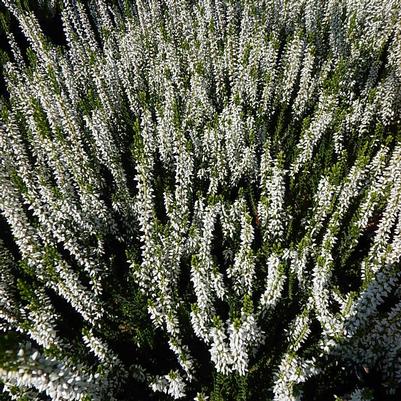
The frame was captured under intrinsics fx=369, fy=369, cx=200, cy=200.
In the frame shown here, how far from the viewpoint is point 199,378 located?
732 centimetres

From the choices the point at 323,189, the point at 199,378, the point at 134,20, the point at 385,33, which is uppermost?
the point at 134,20

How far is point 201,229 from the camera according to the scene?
29.0ft

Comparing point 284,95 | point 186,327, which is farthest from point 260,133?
point 186,327

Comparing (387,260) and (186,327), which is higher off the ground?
(387,260)

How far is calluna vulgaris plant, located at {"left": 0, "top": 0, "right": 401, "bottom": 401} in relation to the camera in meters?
6.88

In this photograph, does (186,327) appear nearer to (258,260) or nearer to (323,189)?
(258,260)

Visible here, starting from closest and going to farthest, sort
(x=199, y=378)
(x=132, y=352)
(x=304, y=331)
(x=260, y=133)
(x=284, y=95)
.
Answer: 1. (x=304, y=331)
2. (x=199, y=378)
3. (x=132, y=352)
4. (x=260, y=133)
5. (x=284, y=95)

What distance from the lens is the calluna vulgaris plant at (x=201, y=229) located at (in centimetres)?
688

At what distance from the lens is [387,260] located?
305 inches

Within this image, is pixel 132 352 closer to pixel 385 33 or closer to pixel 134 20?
pixel 134 20

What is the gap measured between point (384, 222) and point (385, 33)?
35.2ft

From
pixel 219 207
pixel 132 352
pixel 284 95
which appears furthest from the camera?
pixel 284 95

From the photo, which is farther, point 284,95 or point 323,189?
point 284,95

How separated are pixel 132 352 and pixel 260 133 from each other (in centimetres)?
720
